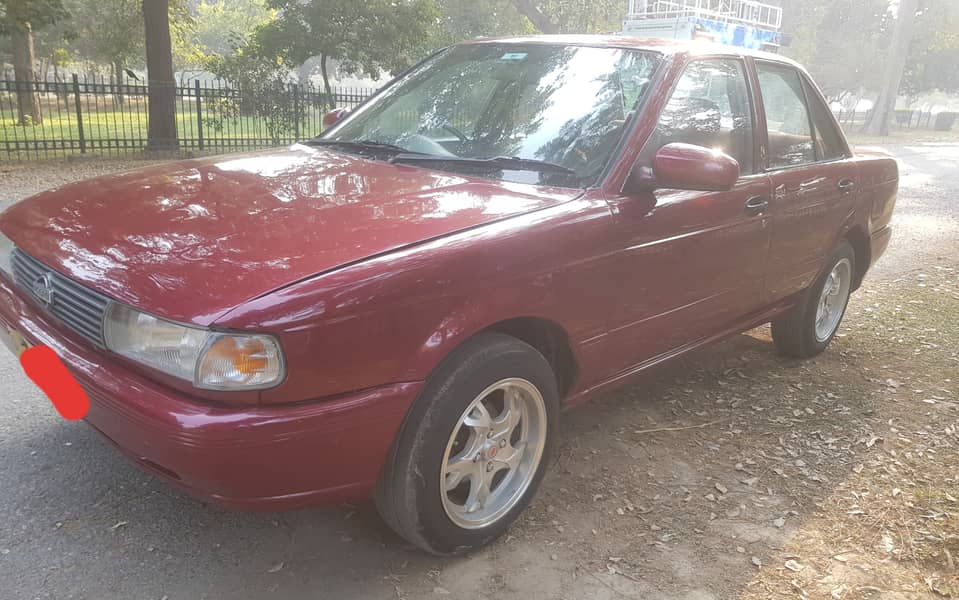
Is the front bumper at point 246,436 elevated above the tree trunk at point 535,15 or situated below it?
below

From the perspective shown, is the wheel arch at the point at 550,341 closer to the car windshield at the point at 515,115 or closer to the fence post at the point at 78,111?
the car windshield at the point at 515,115

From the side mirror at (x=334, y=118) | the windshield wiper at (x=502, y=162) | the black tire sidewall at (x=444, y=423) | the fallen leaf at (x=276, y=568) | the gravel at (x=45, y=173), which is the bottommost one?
the fallen leaf at (x=276, y=568)

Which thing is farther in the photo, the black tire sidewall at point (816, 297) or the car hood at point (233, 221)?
the black tire sidewall at point (816, 297)

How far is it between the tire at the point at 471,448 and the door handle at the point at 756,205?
1.44 meters

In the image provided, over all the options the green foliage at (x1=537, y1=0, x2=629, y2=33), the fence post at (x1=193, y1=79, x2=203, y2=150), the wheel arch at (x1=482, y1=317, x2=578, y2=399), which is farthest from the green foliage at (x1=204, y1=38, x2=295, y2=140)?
the green foliage at (x1=537, y1=0, x2=629, y2=33)

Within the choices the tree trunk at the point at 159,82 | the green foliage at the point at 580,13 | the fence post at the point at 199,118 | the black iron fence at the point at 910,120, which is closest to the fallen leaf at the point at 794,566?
the tree trunk at the point at 159,82

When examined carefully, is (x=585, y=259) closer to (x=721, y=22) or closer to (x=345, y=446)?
(x=345, y=446)

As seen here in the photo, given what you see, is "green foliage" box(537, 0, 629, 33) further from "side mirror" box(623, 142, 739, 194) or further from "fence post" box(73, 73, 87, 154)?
"side mirror" box(623, 142, 739, 194)

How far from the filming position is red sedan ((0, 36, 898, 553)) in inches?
79.0

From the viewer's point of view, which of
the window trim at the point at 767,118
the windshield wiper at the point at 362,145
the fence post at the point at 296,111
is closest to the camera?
the windshield wiper at the point at 362,145

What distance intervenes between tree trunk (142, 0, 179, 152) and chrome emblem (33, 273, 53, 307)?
12.1m

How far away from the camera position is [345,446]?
2113 millimetres

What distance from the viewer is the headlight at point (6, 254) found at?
2702 mm

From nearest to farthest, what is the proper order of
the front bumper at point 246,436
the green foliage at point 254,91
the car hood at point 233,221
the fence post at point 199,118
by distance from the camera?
the front bumper at point 246,436, the car hood at point 233,221, the fence post at point 199,118, the green foliage at point 254,91
